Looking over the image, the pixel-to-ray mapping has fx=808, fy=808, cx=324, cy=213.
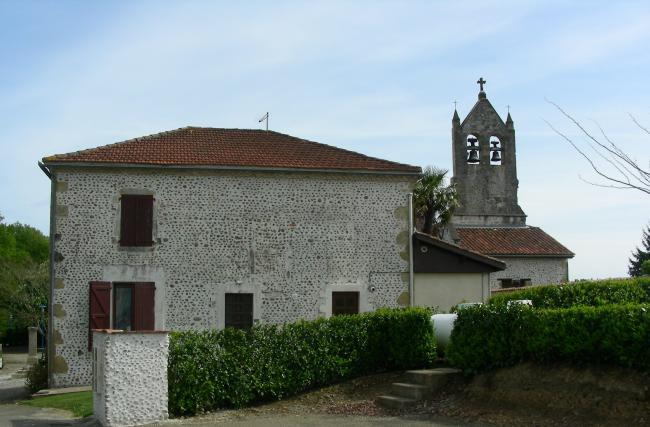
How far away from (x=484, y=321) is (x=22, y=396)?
42.6ft

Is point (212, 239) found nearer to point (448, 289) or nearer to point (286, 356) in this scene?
point (448, 289)

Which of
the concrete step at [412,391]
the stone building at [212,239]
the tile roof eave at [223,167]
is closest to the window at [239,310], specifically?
the stone building at [212,239]

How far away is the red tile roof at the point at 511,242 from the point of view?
33.5 meters

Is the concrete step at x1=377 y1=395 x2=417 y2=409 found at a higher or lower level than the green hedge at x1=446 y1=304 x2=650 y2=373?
lower

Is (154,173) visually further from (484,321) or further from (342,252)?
(484,321)

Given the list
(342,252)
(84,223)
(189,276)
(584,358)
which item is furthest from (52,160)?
(584,358)

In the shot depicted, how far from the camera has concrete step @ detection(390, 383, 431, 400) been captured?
12805 millimetres

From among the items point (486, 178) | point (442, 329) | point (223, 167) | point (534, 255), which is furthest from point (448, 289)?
point (486, 178)

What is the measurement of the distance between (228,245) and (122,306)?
2.95 m

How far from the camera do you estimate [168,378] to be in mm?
12922

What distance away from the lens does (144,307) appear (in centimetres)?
1947

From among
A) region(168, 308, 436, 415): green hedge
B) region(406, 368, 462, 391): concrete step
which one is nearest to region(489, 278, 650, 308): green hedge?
region(168, 308, 436, 415): green hedge

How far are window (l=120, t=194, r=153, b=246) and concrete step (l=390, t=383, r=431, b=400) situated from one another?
8755 mm

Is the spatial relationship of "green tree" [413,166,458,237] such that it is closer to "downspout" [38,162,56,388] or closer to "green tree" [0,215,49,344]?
"downspout" [38,162,56,388]
